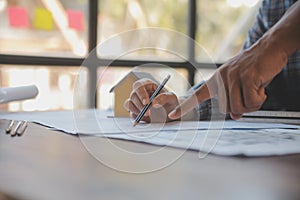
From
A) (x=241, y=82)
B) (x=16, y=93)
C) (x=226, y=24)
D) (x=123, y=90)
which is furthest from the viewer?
(x=226, y=24)

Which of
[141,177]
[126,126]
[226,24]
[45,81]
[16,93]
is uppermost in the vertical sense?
[141,177]

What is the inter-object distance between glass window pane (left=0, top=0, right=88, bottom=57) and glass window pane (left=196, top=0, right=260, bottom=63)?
87 centimetres

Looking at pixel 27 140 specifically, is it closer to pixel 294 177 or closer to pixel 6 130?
pixel 6 130

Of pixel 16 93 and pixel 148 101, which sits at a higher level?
pixel 148 101

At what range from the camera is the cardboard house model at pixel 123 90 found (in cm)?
89

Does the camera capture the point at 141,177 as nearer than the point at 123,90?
Yes

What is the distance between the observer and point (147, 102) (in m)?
0.73

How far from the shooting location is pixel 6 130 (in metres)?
0.87

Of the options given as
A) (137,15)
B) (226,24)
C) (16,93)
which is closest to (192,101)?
(16,93)

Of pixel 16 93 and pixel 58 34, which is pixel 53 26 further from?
pixel 16 93

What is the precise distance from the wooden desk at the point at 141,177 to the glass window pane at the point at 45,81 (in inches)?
59.1

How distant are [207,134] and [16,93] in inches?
28.9

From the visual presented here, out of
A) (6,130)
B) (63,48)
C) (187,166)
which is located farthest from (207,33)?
(187,166)

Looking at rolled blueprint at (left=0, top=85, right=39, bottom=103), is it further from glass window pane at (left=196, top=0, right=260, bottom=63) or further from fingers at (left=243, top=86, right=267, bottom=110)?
glass window pane at (left=196, top=0, right=260, bottom=63)
